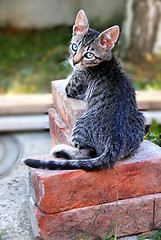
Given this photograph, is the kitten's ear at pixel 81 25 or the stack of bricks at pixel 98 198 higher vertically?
the kitten's ear at pixel 81 25

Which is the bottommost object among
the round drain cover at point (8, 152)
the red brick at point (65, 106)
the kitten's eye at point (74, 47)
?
the round drain cover at point (8, 152)

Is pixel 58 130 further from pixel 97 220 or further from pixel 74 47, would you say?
pixel 97 220

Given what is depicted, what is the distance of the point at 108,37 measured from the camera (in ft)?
9.52

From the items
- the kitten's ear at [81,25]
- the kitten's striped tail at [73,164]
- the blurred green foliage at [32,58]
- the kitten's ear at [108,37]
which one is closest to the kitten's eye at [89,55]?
the kitten's ear at [108,37]

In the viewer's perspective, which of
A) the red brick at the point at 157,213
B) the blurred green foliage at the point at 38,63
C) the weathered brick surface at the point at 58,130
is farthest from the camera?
the blurred green foliage at the point at 38,63

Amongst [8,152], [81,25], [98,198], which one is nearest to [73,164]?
[98,198]

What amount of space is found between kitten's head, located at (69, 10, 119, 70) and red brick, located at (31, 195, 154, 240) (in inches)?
44.3

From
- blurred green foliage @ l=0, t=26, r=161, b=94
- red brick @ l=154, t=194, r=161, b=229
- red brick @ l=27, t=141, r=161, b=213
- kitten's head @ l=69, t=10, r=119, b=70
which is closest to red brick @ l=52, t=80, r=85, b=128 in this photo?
kitten's head @ l=69, t=10, r=119, b=70

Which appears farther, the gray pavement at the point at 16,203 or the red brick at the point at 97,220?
the gray pavement at the point at 16,203

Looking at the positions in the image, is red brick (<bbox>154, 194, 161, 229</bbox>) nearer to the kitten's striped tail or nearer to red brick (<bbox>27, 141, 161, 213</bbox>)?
red brick (<bbox>27, 141, 161, 213</bbox>)

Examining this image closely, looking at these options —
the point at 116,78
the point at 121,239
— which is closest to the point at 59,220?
the point at 121,239

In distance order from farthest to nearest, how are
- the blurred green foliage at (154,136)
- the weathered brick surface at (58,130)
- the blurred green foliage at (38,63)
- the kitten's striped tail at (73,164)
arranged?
the blurred green foliage at (38,63) → the blurred green foliage at (154,136) → the weathered brick surface at (58,130) → the kitten's striped tail at (73,164)

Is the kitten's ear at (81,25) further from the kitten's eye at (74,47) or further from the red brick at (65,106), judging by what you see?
the red brick at (65,106)

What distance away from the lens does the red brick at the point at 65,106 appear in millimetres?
3046
